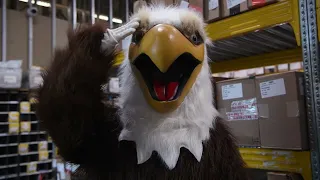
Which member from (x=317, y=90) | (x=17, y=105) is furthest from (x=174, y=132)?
(x=17, y=105)

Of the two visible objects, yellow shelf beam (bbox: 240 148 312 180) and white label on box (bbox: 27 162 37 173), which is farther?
white label on box (bbox: 27 162 37 173)

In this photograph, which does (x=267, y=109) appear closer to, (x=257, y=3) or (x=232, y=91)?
(x=232, y=91)

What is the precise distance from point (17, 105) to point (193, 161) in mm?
2491

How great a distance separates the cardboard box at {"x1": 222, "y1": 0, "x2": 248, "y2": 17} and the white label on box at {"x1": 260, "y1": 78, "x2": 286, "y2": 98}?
0.25m

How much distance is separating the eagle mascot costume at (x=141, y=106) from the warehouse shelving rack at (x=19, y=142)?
7.06 ft

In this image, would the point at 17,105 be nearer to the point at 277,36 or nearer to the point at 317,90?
the point at 277,36

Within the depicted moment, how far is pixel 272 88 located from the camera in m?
1.09

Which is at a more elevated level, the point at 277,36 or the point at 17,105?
the point at 277,36

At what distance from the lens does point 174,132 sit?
795 mm

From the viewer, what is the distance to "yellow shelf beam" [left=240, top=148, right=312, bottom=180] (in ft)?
3.23

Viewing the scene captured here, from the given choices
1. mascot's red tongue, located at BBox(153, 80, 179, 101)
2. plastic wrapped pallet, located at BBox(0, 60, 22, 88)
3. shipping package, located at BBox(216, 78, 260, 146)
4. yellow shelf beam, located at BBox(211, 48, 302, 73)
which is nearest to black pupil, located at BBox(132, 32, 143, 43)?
mascot's red tongue, located at BBox(153, 80, 179, 101)

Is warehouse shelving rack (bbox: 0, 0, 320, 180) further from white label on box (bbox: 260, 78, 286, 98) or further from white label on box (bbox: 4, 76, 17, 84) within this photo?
white label on box (bbox: 4, 76, 17, 84)

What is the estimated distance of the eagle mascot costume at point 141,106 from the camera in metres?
0.73

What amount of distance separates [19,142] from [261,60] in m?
2.26
